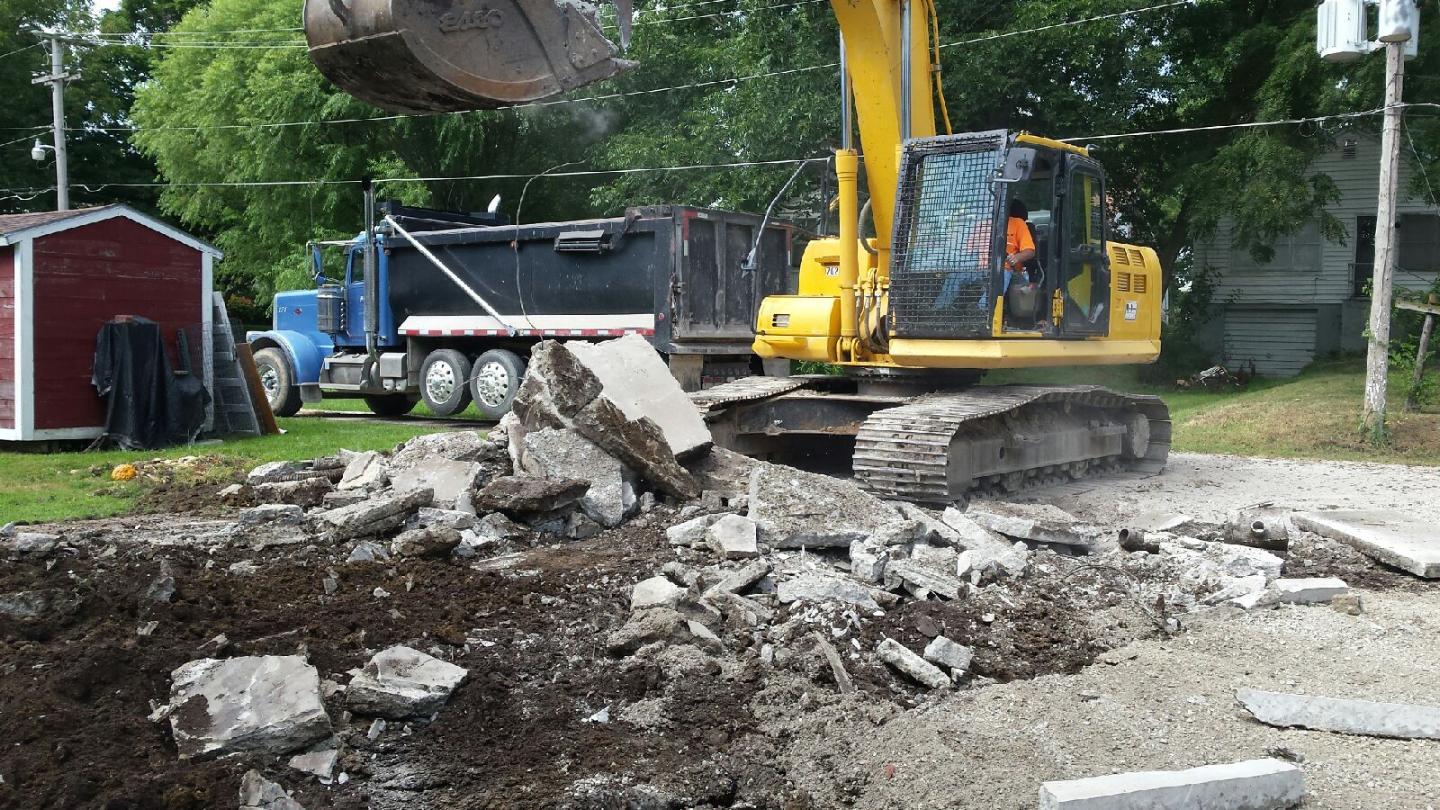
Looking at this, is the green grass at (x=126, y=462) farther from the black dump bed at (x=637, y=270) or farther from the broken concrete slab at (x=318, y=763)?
the broken concrete slab at (x=318, y=763)

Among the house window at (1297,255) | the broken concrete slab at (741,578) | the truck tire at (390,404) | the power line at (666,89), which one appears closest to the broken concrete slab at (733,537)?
the broken concrete slab at (741,578)

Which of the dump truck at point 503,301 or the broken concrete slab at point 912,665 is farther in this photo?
the dump truck at point 503,301

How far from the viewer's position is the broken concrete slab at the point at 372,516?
683 centimetres

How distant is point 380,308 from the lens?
57.0 ft

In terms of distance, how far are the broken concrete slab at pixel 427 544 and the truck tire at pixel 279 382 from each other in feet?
41.2

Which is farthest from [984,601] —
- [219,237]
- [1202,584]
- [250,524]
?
[219,237]

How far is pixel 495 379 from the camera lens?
1598cm

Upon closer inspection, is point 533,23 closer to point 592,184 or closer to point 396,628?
point 396,628

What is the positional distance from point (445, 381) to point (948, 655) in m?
12.4

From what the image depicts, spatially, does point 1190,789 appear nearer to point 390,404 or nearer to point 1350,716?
point 1350,716

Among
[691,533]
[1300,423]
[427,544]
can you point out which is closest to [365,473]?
[427,544]

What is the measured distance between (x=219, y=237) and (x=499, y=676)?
3409 cm

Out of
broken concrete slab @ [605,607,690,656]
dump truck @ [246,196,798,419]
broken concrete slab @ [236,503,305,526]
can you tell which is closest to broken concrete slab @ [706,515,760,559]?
broken concrete slab @ [605,607,690,656]

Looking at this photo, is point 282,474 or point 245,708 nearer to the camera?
point 245,708
